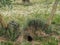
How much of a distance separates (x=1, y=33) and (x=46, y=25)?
76.2 inches

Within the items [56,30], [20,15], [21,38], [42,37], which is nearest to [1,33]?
[21,38]

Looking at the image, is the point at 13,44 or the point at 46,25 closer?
the point at 13,44

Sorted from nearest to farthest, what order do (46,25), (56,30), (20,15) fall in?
1. (46,25)
2. (56,30)
3. (20,15)

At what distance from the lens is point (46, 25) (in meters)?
10.9

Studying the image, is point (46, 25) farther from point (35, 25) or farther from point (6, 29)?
point (6, 29)

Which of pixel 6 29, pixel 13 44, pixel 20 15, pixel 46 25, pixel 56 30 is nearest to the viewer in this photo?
pixel 13 44

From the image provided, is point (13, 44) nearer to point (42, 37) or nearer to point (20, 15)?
point (42, 37)

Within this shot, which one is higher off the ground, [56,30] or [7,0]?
[7,0]

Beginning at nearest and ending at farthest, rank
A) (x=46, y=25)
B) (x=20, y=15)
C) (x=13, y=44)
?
(x=13, y=44) → (x=46, y=25) → (x=20, y=15)

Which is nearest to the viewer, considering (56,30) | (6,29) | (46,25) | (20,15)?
(6,29)

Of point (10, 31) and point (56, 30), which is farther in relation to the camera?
point (56, 30)

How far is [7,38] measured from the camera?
1002 centimetres

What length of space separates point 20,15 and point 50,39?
15.7 feet

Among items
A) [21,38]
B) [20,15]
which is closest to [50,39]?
[21,38]
